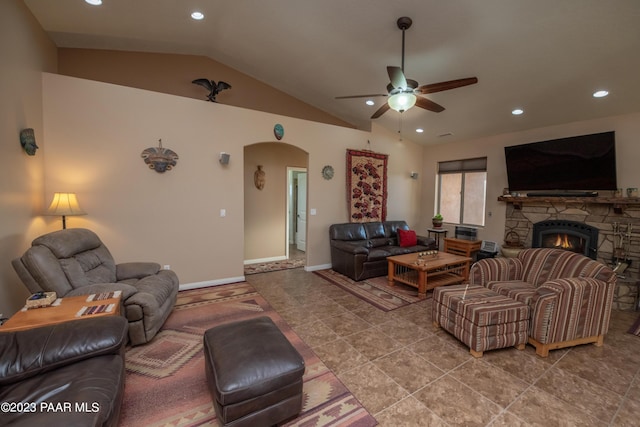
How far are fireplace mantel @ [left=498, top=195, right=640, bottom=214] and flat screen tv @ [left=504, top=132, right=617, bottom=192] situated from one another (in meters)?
0.16

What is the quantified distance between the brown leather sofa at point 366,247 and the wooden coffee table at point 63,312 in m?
3.30

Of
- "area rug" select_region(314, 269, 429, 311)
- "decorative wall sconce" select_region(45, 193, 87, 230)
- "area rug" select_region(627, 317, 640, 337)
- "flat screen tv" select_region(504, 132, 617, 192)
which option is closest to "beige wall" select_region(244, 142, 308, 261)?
"area rug" select_region(314, 269, 429, 311)

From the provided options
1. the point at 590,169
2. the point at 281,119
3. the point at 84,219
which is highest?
the point at 281,119

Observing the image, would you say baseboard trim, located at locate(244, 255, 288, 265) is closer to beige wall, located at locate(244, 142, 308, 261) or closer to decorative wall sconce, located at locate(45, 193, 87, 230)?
beige wall, located at locate(244, 142, 308, 261)

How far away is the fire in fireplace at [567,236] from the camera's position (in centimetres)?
422

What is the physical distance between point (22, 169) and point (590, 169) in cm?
721

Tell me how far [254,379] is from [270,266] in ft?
13.1

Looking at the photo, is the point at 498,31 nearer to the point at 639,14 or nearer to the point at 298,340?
the point at 639,14

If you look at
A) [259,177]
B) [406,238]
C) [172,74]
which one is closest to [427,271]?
[406,238]

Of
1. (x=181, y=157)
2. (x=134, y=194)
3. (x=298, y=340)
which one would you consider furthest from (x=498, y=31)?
(x=134, y=194)

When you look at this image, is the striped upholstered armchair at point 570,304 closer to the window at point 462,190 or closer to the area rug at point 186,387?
the area rug at point 186,387

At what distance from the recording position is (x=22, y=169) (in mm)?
2754

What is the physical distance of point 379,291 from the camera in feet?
13.5

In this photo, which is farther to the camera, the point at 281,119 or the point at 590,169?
the point at 281,119
